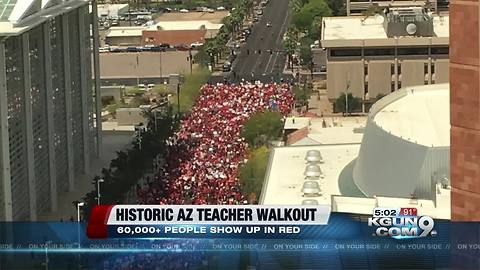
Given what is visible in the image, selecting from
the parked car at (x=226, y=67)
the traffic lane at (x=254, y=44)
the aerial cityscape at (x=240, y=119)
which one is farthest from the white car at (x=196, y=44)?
the parked car at (x=226, y=67)

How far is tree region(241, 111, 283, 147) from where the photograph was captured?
122ft

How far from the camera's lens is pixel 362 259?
11.8m

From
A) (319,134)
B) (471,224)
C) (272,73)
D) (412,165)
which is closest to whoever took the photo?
(471,224)

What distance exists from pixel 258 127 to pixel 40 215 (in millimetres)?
12302

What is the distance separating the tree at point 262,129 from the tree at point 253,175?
4.47m

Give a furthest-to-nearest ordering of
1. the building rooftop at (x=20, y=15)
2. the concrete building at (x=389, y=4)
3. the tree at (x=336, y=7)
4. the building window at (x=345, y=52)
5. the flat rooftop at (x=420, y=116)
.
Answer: the tree at (x=336, y=7) < the concrete building at (x=389, y=4) < the building window at (x=345, y=52) < the flat rooftop at (x=420, y=116) < the building rooftop at (x=20, y=15)

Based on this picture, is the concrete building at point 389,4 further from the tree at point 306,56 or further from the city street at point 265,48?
the tree at point 306,56

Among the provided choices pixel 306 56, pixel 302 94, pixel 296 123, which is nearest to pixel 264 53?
pixel 306 56

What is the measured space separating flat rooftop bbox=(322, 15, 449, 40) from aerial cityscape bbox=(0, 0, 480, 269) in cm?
14

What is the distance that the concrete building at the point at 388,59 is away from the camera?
45094mm

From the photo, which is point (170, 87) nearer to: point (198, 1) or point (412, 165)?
point (412, 165)

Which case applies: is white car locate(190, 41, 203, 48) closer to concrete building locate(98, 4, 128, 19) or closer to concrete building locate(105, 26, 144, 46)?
concrete building locate(105, 26, 144, 46)

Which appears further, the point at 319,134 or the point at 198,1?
the point at 198,1

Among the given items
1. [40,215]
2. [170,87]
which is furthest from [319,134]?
[170,87]
